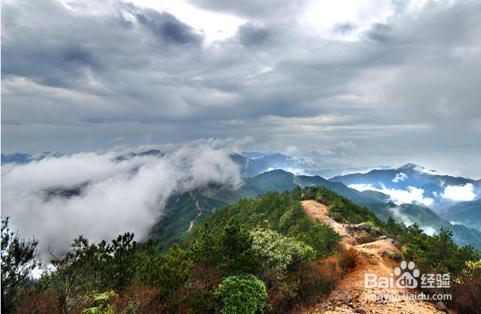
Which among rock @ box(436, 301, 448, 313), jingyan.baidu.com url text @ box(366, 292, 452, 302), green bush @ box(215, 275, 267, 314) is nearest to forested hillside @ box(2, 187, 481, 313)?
green bush @ box(215, 275, 267, 314)

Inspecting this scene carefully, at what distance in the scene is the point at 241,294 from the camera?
20750 mm

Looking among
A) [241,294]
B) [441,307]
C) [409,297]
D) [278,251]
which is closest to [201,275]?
[241,294]

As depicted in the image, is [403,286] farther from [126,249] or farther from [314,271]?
[126,249]

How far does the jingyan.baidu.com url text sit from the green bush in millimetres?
7593

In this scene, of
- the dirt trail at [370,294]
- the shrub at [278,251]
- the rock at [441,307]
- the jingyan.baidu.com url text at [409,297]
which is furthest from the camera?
the shrub at [278,251]

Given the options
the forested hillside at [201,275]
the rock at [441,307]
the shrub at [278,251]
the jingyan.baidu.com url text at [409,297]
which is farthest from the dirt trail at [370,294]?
the shrub at [278,251]

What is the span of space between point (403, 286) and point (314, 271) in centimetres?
675

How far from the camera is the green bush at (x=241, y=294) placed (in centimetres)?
2042

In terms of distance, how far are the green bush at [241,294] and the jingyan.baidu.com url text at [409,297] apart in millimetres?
7593

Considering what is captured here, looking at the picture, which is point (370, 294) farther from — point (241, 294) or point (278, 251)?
point (241, 294)

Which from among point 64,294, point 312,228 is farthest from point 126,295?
point 312,228

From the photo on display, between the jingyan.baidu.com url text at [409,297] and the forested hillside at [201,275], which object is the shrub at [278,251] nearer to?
the forested hillside at [201,275]

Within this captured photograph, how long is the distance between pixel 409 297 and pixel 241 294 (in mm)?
12127

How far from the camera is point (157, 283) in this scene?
20.1 m
